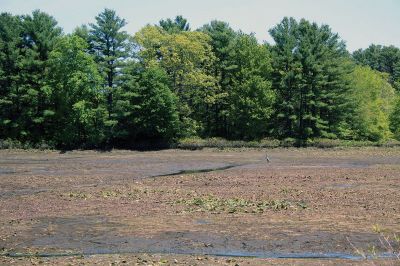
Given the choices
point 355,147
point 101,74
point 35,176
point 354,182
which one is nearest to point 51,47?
point 101,74

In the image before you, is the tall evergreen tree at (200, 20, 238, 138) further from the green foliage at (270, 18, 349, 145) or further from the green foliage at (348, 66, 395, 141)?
the green foliage at (348, 66, 395, 141)

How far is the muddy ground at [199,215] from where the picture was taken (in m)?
14.0

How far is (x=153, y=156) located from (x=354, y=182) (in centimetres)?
2743

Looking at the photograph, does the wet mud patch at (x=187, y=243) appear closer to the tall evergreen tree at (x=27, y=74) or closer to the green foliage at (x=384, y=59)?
the tall evergreen tree at (x=27, y=74)

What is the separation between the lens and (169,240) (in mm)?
15742

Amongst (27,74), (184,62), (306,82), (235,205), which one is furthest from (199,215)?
(306,82)

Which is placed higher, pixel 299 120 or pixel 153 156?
pixel 299 120

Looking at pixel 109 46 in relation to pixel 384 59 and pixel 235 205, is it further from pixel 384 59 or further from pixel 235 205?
pixel 384 59

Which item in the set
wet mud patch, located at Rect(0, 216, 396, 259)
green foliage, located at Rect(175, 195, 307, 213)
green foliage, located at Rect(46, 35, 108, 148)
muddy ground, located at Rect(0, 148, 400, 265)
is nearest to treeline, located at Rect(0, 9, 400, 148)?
green foliage, located at Rect(46, 35, 108, 148)

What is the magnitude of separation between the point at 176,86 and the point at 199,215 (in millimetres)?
50019

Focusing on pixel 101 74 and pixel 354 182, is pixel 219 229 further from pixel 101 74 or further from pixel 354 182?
pixel 101 74

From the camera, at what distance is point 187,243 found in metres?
15.3

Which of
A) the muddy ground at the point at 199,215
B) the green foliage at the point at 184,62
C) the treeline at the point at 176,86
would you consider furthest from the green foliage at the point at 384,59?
the muddy ground at the point at 199,215

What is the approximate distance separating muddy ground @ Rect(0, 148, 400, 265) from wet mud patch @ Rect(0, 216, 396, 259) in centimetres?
3
